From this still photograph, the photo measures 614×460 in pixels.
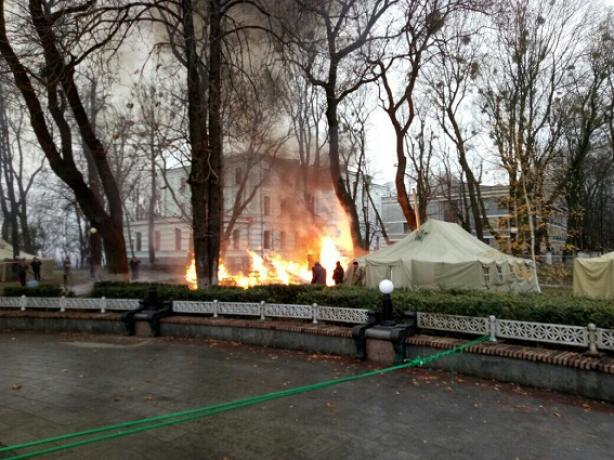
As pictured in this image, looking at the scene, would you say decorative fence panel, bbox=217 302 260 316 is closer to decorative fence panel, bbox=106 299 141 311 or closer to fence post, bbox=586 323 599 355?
decorative fence panel, bbox=106 299 141 311

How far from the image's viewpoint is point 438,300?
6836mm

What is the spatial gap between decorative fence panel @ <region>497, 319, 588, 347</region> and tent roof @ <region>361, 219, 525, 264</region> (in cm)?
860

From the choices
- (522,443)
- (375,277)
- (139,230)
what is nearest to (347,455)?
(522,443)

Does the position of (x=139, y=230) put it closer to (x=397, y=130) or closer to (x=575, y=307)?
(x=397, y=130)

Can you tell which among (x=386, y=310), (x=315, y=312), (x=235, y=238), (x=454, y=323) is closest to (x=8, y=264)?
(x=235, y=238)

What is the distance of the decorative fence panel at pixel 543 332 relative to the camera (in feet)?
17.8

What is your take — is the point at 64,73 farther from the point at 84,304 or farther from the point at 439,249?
the point at 439,249

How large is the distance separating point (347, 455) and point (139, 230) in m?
47.4

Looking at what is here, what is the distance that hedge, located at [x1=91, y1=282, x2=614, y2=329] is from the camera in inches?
224

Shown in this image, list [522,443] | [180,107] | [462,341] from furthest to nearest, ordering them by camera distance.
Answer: [180,107] < [462,341] < [522,443]

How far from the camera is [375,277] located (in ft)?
50.6

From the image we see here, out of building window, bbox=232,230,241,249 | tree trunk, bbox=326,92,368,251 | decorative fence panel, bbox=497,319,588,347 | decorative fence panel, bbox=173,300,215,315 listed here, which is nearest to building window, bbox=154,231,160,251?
building window, bbox=232,230,241,249

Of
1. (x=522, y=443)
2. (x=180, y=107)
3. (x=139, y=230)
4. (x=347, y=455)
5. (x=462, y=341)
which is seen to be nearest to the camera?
(x=347, y=455)

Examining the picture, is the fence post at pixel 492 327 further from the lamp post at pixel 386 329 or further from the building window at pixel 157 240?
the building window at pixel 157 240
